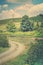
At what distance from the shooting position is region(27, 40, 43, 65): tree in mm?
3125

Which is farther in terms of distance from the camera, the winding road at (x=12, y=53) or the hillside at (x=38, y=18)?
the hillside at (x=38, y=18)

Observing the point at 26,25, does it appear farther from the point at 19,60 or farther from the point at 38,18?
the point at 19,60

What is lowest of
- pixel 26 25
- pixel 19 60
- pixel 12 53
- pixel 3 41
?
pixel 19 60

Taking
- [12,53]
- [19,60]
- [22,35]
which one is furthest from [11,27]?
[19,60]

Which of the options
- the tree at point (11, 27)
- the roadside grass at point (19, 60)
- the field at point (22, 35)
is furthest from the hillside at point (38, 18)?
the roadside grass at point (19, 60)

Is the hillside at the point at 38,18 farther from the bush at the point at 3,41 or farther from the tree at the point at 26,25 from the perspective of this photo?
the bush at the point at 3,41

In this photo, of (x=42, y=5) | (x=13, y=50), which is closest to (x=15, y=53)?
(x=13, y=50)

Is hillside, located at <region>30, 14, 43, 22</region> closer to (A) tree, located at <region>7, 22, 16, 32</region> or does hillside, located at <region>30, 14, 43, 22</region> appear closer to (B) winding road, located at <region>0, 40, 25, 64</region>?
(A) tree, located at <region>7, 22, 16, 32</region>

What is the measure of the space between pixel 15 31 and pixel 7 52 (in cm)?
38

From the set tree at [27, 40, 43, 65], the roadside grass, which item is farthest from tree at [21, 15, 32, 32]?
the roadside grass

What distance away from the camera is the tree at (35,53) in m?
3.12

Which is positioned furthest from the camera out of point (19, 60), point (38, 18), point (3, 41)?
point (38, 18)

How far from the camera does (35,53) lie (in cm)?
316

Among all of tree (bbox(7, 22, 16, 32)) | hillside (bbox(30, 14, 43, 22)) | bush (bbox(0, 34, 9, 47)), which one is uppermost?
hillside (bbox(30, 14, 43, 22))
